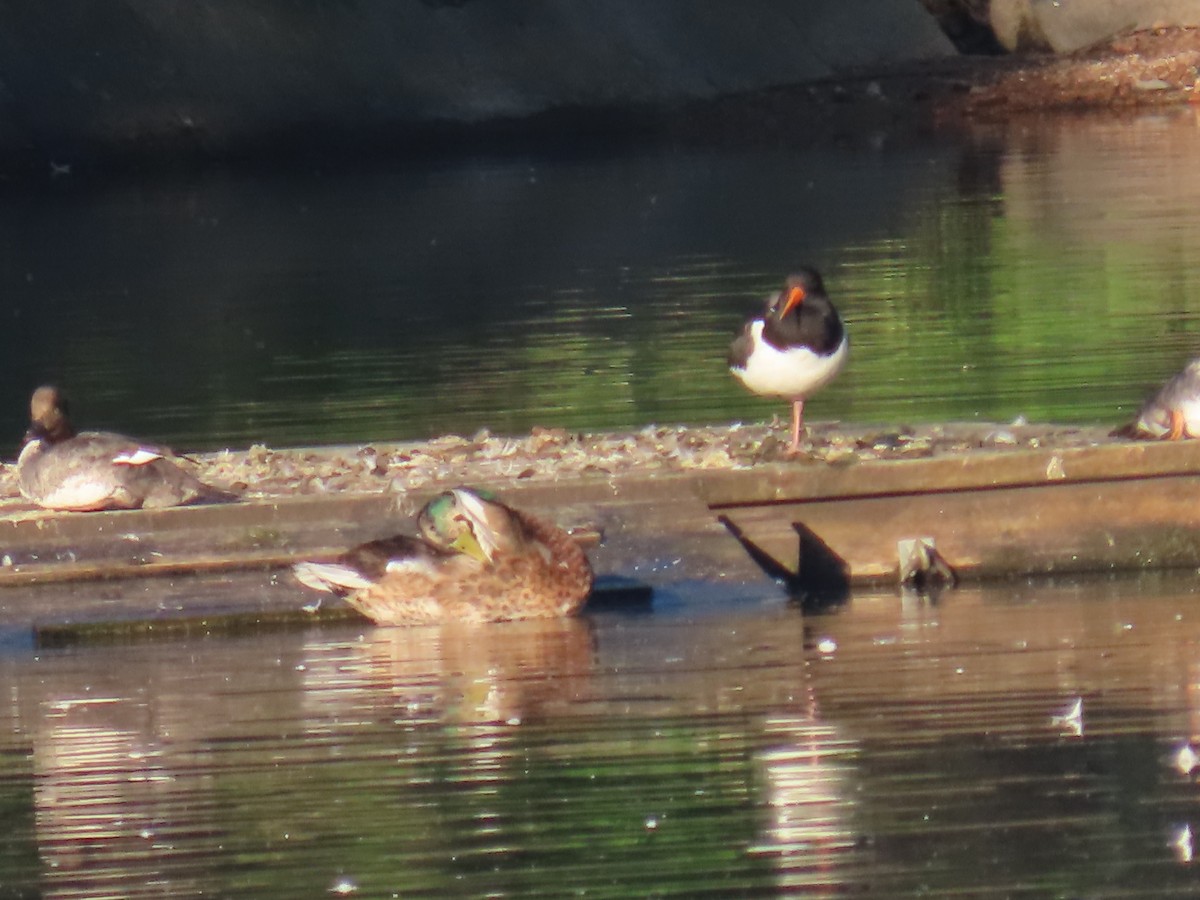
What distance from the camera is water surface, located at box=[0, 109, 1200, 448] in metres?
15.8

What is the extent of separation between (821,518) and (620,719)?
2.57m

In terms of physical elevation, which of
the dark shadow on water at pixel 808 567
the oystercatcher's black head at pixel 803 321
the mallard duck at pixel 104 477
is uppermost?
the oystercatcher's black head at pixel 803 321

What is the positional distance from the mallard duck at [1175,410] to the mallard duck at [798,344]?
139cm

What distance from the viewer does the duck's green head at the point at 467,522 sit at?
9664 mm

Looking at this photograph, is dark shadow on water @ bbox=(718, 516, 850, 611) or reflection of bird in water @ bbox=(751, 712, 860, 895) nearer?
reflection of bird in water @ bbox=(751, 712, 860, 895)

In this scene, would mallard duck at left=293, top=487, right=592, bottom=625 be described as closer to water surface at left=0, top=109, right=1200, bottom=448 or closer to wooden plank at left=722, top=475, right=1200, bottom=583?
wooden plank at left=722, top=475, right=1200, bottom=583

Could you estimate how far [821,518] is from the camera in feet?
34.3

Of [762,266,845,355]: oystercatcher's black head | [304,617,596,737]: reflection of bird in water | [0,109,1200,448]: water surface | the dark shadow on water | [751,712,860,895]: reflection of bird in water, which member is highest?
[0,109,1200,448]: water surface

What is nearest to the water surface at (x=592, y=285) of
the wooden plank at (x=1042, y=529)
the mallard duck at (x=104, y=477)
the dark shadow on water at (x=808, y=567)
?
the wooden plank at (x=1042, y=529)

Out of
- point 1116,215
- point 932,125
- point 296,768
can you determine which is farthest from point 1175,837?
point 932,125

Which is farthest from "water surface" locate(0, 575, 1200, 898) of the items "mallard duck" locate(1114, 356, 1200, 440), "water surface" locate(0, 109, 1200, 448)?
"water surface" locate(0, 109, 1200, 448)

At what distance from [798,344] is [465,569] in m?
2.15

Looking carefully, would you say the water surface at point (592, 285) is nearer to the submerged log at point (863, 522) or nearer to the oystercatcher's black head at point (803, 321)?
the oystercatcher's black head at point (803, 321)

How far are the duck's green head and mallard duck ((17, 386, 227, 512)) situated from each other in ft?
4.05
